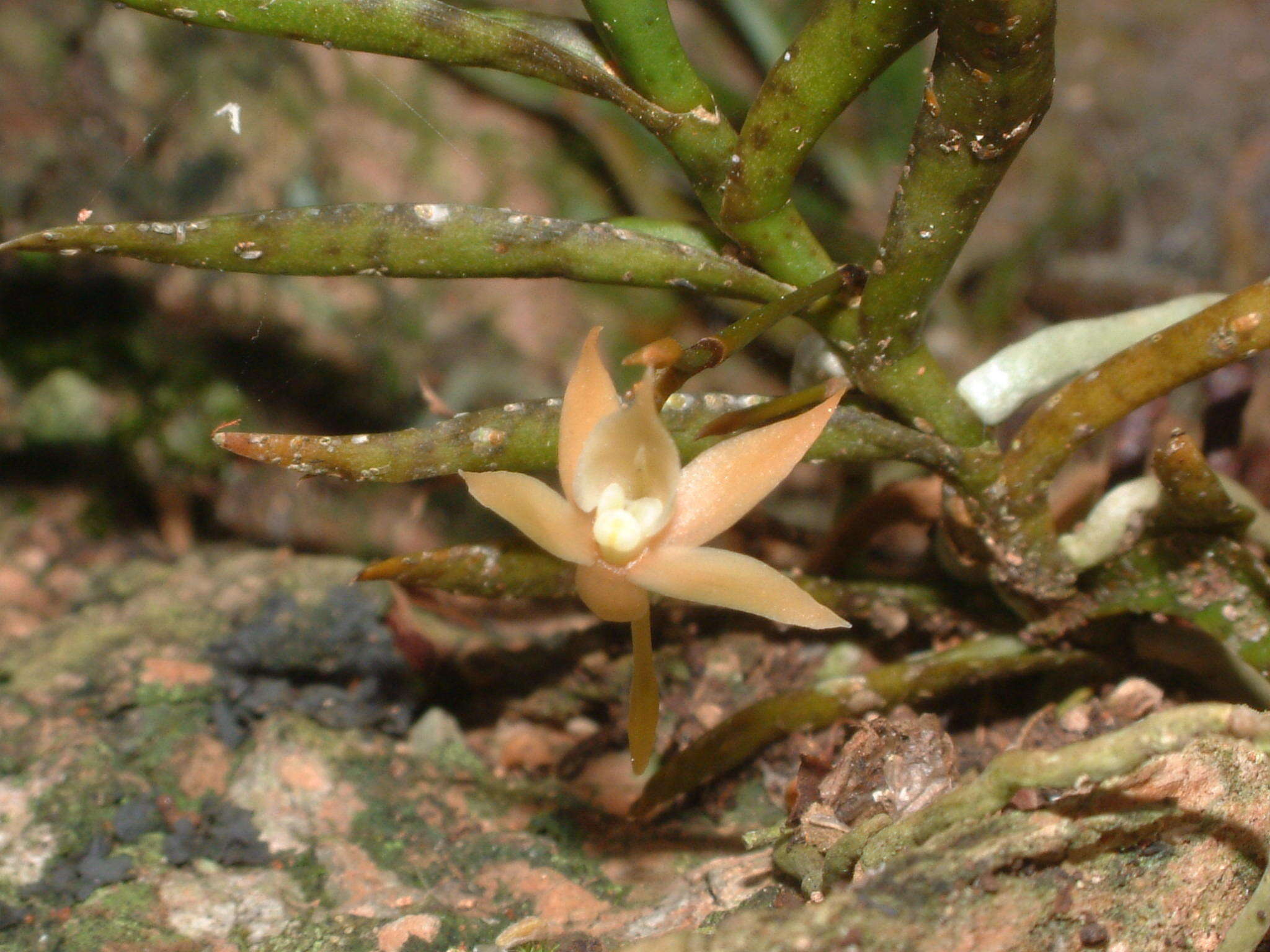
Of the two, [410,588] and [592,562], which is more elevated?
[410,588]

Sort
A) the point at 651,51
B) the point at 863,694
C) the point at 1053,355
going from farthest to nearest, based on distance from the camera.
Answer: the point at 863,694 → the point at 1053,355 → the point at 651,51

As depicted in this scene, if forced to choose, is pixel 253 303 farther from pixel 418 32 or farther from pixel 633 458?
pixel 633 458

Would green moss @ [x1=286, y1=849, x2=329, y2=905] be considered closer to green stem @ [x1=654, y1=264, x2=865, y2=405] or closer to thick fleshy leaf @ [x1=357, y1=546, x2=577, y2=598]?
thick fleshy leaf @ [x1=357, y1=546, x2=577, y2=598]

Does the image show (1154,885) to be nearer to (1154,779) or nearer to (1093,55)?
(1154,779)

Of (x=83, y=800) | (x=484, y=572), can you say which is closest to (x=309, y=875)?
(x=83, y=800)

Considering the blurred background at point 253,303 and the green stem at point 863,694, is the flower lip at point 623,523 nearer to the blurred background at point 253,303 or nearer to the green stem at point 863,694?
the green stem at point 863,694

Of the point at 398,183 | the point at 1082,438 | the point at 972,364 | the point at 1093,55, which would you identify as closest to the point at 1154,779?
the point at 1082,438

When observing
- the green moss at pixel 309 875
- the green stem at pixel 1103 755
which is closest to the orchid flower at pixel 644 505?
the green stem at pixel 1103 755

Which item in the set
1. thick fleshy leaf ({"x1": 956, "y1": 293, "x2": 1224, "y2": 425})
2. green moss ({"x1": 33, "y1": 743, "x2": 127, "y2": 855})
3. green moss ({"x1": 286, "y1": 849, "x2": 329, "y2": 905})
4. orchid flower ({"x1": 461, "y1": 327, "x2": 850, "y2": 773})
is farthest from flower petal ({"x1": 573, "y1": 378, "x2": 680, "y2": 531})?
green moss ({"x1": 33, "y1": 743, "x2": 127, "y2": 855})
